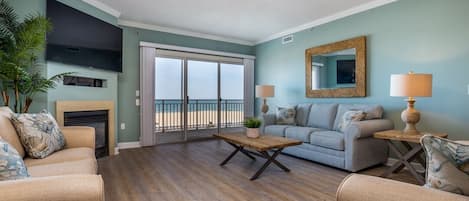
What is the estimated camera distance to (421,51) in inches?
124

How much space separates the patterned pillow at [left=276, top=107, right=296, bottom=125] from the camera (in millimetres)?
4367

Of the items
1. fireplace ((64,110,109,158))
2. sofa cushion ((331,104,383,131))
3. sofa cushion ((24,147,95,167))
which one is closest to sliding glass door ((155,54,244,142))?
fireplace ((64,110,109,158))

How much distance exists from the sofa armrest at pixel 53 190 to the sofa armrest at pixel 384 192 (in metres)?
1.05

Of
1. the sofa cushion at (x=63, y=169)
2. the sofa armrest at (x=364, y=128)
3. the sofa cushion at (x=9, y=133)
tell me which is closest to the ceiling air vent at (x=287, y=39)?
the sofa armrest at (x=364, y=128)

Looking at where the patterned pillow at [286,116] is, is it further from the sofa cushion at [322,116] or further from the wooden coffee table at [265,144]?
the wooden coffee table at [265,144]

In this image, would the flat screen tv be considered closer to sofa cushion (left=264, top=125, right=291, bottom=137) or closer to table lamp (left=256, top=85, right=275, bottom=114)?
sofa cushion (left=264, top=125, right=291, bottom=137)

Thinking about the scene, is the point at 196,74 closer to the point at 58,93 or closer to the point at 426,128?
the point at 58,93

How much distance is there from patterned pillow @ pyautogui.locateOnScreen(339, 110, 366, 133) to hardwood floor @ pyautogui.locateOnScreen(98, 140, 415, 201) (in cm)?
65

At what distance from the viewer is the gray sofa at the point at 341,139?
3.02m

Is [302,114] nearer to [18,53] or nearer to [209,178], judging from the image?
[209,178]

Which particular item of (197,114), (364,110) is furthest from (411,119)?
(197,114)

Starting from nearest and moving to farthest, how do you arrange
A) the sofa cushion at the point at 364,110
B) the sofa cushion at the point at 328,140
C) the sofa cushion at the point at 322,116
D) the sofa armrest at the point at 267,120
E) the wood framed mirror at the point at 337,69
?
the sofa cushion at the point at 328,140
the sofa cushion at the point at 364,110
the wood framed mirror at the point at 337,69
the sofa cushion at the point at 322,116
the sofa armrest at the point at 267,120

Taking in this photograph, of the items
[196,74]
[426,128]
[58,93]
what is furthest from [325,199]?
[196,74]

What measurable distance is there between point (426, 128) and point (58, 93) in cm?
488
